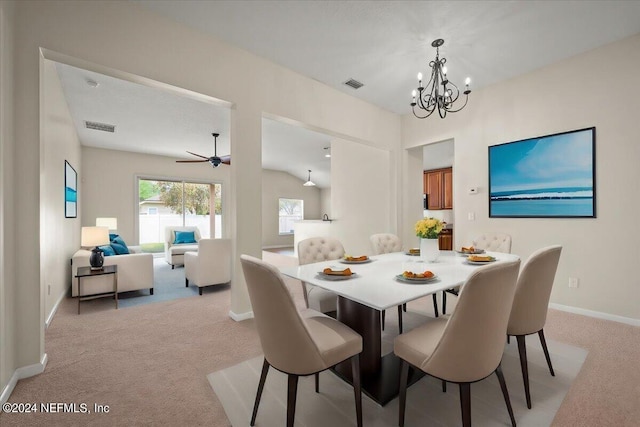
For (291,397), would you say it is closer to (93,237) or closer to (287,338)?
(287,338)

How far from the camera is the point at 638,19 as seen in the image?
8.36 feet

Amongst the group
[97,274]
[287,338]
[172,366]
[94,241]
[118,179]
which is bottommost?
[172,366]

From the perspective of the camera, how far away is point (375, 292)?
1453 mm

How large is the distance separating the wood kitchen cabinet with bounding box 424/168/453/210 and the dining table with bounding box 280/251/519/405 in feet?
17.2

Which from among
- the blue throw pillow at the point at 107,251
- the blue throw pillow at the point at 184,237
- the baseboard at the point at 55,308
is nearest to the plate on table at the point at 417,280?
the baseboard at the point at 55,308

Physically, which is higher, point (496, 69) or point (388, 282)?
point (496, 69)

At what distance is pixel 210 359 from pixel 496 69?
14.3ft

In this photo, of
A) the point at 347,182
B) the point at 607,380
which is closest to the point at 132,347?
the point at 607,380

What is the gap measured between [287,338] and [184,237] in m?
6.18

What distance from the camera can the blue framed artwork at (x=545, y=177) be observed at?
3.07m

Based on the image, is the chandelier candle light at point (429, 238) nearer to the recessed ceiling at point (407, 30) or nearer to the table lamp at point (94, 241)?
the recessed ceiling at point (407, 30)

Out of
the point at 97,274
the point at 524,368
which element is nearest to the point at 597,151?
the point at 524,368

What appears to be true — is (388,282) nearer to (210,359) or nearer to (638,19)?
(210,359)

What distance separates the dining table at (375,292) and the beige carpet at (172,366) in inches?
30.9
